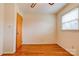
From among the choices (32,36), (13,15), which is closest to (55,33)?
(32,36)

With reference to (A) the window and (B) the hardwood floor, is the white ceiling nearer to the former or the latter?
(A) the window

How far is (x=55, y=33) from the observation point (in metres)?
6.98

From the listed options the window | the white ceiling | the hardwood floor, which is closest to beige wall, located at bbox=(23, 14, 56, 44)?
the white ceiling

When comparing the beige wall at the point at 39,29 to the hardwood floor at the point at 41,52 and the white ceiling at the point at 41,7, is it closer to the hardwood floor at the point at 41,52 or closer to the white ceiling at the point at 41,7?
the white ceiling at the point at 41,7

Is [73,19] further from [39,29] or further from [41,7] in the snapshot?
[39,29]

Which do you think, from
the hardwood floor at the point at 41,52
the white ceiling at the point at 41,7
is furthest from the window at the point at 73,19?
the hardwood floor at the point at 41,52

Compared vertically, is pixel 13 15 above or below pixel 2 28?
above

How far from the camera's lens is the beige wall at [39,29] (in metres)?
6.91

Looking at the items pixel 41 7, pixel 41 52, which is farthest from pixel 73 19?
pixel 41 52

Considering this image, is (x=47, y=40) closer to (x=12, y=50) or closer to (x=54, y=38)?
(x=54, y=38)

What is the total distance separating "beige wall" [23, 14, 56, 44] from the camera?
6910mm

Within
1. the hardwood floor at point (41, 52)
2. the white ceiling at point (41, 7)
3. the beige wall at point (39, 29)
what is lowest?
the hardwood floor at point (41, 52)

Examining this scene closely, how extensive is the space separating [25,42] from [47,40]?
59.7 inches

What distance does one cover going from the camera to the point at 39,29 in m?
6.96
